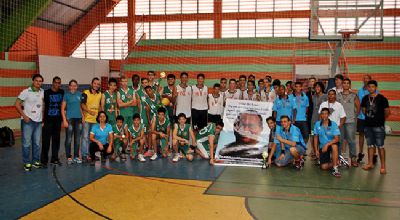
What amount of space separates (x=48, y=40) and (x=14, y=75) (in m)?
8.32

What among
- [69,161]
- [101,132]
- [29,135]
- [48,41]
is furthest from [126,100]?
[48,41]

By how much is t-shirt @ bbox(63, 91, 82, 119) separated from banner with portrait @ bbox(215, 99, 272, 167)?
3.30 metres

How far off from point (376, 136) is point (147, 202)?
488 centimetres

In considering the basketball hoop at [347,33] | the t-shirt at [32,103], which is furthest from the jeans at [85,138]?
the basketball hoop at [347,33]

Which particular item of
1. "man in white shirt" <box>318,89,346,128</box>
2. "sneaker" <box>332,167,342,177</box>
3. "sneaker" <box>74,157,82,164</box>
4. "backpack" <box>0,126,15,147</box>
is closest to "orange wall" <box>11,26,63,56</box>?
"backpack" <box>0,126,15,147</box>

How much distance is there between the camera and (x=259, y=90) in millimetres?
9508

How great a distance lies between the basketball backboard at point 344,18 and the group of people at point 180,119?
8.44 ft

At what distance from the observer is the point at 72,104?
311 inches

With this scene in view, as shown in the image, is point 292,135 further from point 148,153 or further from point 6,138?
point 6,138

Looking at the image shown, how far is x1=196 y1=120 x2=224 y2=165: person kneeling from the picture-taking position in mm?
8484

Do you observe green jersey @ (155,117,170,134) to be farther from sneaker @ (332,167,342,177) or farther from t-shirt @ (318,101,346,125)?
sneaker @ (332,167,342,177)

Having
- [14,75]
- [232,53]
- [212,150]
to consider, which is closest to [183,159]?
[212,150]

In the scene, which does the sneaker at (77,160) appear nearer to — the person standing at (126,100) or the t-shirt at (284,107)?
the person standing at (126,100)

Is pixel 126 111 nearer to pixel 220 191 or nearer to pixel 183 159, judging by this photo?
pixel 183 159
